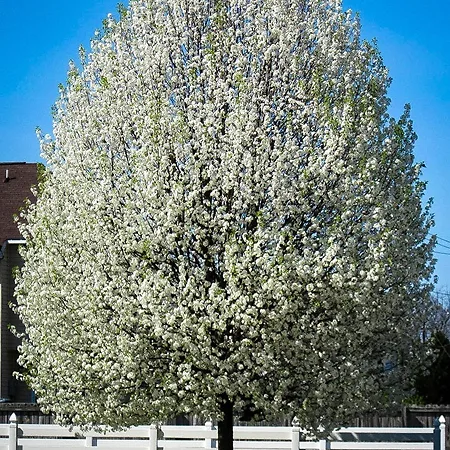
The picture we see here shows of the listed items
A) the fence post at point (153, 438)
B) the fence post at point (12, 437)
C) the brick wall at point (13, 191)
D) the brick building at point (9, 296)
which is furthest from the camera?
the brick wall at point (13, 191)

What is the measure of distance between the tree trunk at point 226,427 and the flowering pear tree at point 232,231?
0.10 feet

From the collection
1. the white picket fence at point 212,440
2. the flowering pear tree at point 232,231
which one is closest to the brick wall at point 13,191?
the white picket fence at point 212,440

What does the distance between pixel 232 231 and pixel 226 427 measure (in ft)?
11.0

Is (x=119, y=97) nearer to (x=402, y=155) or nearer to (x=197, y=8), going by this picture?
(x=197, y=8)

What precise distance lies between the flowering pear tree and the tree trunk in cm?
3

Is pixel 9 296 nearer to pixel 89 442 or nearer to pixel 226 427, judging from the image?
pixel 89 442

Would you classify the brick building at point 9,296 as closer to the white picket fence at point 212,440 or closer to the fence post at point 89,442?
the white picket fence at point 212,440

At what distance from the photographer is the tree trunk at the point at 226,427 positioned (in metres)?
14.7

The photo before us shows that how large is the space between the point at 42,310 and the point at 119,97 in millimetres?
3579

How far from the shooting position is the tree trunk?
14680mm

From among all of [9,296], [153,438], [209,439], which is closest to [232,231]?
[153,438]

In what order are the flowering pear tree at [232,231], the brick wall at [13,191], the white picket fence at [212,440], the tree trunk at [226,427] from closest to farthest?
the flowering pear tree at [232,231], the tree trunk at [226,427], the white picket fence at [212,440], the brick wall at [13,191]

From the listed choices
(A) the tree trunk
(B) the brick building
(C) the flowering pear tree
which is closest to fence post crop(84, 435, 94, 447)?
(C) the flowering pear tree

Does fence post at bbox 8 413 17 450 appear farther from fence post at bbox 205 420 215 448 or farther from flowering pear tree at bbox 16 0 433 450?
flowering pear tree at bbox 16 0 433 450
